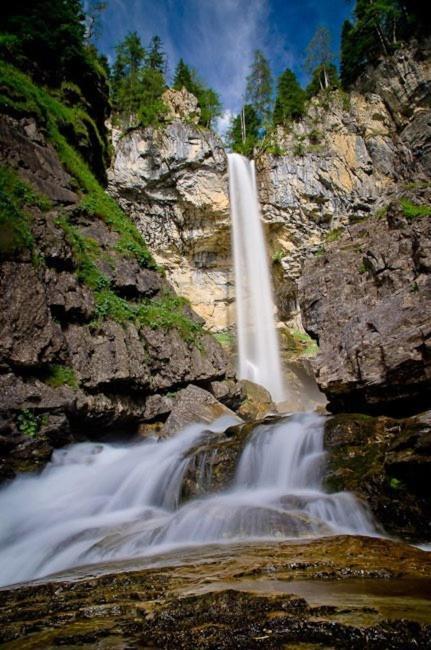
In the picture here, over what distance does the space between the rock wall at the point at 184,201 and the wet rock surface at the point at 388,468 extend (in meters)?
20.4

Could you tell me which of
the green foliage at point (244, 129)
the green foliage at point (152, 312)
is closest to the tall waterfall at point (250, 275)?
the green foliage at point (244, 129)

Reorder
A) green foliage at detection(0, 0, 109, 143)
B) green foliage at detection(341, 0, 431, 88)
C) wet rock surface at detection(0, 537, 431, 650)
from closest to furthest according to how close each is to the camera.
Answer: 1. wet rock surface at detection(0, 537, 431, 650)
2. green foliage at detection(0, 0, 109, 143)
3. green foliage at detection(341, 0, 431, 88)

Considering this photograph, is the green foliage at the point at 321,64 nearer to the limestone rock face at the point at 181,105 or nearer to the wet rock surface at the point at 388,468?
the limestone rock face at the point at 181,105

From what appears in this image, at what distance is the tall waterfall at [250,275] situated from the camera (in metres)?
24.7

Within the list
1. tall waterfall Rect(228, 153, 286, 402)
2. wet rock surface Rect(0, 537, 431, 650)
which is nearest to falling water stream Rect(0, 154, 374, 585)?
wet rock surface Rect(0, 537, 431, 650)

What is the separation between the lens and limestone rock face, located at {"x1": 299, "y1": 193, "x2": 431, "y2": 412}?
20.7 feet

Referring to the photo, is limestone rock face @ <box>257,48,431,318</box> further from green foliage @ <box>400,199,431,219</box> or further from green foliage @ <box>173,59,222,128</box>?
green foliage @ <box>400,199,431,219</box>

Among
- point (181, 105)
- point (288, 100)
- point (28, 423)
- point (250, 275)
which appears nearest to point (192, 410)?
point (28, 423)

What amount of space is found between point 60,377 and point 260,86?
112 feet

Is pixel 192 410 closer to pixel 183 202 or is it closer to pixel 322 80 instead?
pixel 183 202

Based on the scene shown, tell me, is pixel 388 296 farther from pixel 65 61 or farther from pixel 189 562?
pixel 65 61

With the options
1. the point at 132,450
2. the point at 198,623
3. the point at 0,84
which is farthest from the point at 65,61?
the point at 198,623

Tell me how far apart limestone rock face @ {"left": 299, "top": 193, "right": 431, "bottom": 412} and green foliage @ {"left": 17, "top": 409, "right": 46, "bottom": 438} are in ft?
18.7

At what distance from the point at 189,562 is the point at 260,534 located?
125 centimetres
